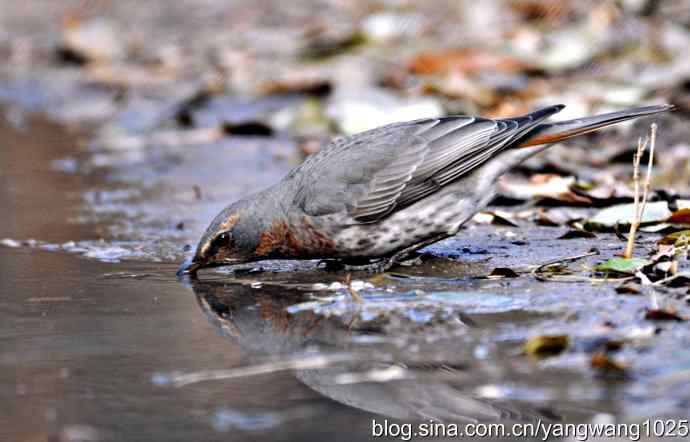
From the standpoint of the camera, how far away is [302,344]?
13.0 feet

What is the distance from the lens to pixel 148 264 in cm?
576

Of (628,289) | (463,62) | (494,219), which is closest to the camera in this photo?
(628,289)

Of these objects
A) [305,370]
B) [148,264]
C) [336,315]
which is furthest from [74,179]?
[305,370]

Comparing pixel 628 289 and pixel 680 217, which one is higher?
pixel 680 217

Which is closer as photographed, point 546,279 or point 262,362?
point 262,362

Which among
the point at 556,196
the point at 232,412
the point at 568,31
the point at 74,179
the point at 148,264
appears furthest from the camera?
the point at 568,31

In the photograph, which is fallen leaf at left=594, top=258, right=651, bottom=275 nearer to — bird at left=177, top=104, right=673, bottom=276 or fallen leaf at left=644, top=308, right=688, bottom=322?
fallen leaf at left=644, top=308, right=688, bottom=322

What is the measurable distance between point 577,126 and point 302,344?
2.23m

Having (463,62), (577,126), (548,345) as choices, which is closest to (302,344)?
(548,345)

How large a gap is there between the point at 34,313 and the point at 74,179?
14.2 feet

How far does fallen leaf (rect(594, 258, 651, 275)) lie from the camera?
458 centimetres

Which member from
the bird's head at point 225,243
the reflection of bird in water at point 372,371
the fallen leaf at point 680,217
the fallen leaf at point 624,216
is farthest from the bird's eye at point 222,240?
the fallen leaf at point 680,217

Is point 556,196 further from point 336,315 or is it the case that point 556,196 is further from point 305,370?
point 305,370

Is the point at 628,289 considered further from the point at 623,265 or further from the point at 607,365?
the point at 607,365
